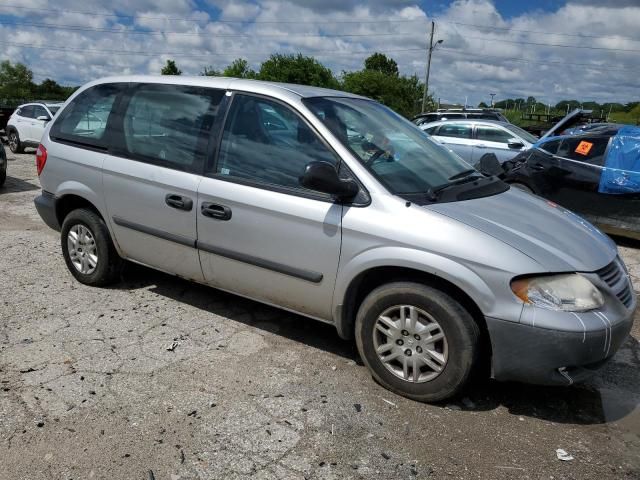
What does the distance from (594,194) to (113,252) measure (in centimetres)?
585

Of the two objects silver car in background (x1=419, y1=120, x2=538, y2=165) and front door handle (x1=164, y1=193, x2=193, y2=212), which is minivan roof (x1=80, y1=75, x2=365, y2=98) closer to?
front door handle (x1=164, y1=193, x2=193, y2=212)

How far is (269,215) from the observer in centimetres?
347

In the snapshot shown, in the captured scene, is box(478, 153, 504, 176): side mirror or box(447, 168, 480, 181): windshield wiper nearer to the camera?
box(447, 168, 480, 181): windshield wiper

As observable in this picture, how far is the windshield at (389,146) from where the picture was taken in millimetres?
3381

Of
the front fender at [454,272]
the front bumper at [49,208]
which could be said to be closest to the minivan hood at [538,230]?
the front fender at [454,272]

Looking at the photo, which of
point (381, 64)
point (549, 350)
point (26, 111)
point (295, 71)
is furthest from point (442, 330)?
point (381, 64)

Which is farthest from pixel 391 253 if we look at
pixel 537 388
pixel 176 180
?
pixel 176 180

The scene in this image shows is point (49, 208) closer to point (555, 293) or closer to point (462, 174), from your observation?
point (462, 174)

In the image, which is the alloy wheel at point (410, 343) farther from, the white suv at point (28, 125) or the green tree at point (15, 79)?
the green tree at point (15, 79)

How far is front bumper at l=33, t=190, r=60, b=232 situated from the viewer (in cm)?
480

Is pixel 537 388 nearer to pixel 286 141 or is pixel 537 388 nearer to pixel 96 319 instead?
pixel 286 141

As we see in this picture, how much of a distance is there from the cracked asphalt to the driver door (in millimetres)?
482

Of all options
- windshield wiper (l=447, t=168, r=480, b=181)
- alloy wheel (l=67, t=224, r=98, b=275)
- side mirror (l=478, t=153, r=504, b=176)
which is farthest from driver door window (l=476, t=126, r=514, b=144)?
alloy wheel (l=67, t=224, r=98, b=275)

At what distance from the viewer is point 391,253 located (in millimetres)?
3068
